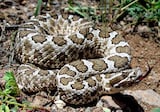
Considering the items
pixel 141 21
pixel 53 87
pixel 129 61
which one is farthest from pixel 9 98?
pixel 141 21

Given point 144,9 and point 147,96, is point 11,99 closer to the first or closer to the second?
point 147,96

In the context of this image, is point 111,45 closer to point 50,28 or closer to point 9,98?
point 50,28

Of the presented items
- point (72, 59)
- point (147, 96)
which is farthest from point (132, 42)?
point (147, 96)

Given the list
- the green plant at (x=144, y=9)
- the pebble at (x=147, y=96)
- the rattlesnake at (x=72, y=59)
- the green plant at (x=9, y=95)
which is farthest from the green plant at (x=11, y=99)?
the green plant at (x=144, y=9)

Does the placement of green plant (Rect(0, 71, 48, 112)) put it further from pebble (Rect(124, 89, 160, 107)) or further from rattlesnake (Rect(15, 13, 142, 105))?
pebble (Rect(124, 89, 160, 107))

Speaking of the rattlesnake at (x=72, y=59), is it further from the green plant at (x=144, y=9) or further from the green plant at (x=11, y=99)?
the green plant at (x=144, y=9)
